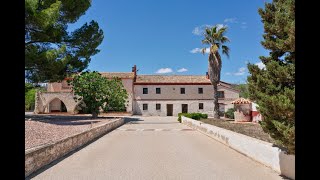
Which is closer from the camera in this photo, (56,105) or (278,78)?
(278,78)

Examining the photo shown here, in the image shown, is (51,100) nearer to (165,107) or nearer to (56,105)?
(56,105)

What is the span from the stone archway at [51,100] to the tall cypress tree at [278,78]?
45.0m

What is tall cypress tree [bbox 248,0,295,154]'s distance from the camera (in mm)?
6180

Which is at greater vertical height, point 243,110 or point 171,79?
point 171,79

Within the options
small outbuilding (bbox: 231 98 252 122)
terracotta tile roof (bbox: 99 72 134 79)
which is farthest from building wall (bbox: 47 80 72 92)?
small outbuilding (bbox: 231 98 252 122)

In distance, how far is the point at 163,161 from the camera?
964 cm

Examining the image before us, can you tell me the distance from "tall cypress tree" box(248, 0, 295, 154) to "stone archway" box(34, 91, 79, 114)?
44973 millimetres

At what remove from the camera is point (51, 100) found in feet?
168

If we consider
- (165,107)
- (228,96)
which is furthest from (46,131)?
(228,96)

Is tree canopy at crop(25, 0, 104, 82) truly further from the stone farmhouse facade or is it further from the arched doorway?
the arched doorway

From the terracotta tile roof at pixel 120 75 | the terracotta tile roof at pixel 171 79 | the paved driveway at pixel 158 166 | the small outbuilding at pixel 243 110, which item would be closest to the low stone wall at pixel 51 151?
the paved driveway at pixel 158 166

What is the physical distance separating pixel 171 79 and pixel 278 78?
47.5 meters
